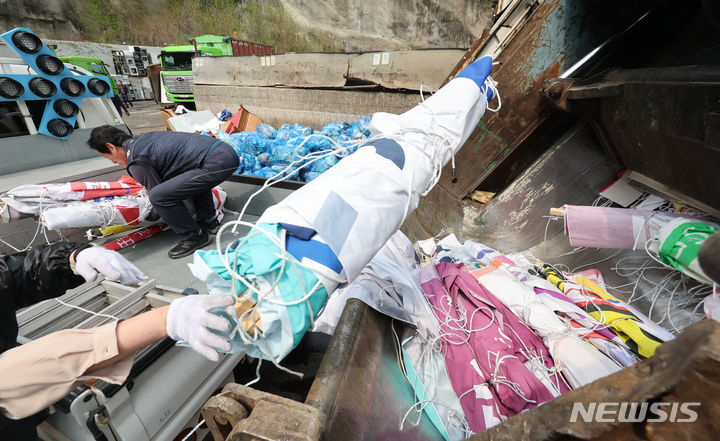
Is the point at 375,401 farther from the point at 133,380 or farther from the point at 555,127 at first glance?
the point at 555,127

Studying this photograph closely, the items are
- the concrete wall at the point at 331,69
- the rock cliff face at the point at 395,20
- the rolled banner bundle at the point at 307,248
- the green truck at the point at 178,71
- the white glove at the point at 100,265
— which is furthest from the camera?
the rock cliff face at the point at 395,20

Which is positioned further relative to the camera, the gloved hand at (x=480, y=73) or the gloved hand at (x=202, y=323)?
the gloved hand at (x=480, y=73)

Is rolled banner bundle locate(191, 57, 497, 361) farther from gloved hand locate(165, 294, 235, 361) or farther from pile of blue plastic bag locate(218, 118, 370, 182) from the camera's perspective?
pile of blue plastic bag locate(218, 118, 370, 182)

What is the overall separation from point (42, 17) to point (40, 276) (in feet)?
91.3

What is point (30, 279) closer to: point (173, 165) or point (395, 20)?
point (173, 165)

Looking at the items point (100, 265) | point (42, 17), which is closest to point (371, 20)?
point (42, 17)

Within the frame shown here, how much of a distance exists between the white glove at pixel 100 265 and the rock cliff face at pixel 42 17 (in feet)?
85.3

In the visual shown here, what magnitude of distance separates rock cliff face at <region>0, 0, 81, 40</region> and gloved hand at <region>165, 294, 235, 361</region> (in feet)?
89.0

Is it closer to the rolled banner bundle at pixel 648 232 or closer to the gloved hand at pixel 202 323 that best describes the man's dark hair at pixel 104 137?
the gloved hand at pixel 202 323

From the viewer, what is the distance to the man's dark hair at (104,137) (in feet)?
8.32

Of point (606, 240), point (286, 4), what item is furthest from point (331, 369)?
point (286, 4)

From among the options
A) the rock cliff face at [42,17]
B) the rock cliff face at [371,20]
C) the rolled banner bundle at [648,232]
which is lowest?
the rolled banner bundle at [648,232]

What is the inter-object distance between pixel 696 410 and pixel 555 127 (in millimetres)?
2433

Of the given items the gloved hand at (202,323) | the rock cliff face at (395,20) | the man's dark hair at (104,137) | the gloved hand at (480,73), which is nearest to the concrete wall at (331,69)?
the gloved hand at (480,73)
